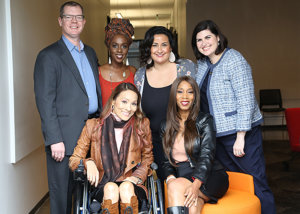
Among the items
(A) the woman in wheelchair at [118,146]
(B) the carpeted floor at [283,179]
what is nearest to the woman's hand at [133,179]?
(A) the woman in wheelchair at [118,146]

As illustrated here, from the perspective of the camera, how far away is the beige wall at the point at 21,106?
3.18 metres

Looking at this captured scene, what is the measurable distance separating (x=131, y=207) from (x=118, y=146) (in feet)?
1.70

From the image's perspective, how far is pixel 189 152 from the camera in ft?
8.59

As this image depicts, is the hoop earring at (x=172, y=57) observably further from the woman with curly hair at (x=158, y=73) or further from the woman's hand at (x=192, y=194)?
the woman's hand at (x=192, y=194)

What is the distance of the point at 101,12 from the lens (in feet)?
28.1

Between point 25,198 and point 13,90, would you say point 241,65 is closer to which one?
point 13,90

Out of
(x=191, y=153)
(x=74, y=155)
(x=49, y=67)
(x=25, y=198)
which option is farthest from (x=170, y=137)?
(x=25, y=198)

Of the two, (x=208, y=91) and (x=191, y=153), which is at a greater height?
(x=208, y=91)

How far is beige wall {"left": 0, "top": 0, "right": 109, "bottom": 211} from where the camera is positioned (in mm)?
3182

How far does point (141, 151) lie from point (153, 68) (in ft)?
2.79

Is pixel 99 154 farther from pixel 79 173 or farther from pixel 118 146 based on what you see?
pixel 79 173

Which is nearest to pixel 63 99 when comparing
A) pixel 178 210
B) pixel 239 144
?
pixel 178 210

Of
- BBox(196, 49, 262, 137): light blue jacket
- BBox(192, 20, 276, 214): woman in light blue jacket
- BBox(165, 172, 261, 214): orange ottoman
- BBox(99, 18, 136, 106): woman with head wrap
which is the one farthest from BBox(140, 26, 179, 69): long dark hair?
BBox(165, 172, 261, 214): orange ottoman

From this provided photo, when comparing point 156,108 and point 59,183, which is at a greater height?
point 156,108
